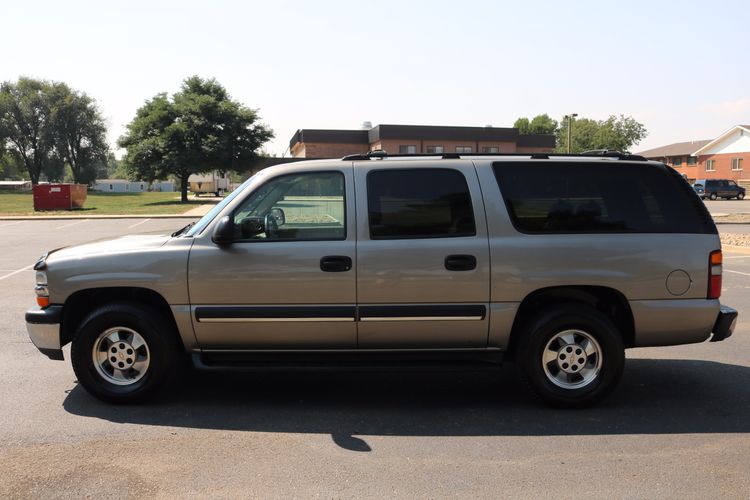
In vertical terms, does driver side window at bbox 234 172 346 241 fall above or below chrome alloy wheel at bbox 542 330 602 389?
above

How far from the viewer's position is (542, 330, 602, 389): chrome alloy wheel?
464 cm

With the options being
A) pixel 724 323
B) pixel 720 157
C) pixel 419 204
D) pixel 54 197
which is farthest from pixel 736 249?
pixel 720 157

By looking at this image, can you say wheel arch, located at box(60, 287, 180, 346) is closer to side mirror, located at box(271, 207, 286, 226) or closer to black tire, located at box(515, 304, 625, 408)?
side mirror, located at box(271, 207, 286, 226)

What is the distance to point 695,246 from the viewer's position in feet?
15.2

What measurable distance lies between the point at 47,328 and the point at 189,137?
144ft

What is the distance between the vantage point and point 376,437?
165 inches

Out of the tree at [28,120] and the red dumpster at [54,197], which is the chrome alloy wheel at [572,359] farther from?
the tree at [28,120]

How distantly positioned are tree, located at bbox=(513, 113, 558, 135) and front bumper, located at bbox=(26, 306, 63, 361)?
404ft

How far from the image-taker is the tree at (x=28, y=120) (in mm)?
79062

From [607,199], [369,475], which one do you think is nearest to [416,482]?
[369,475]

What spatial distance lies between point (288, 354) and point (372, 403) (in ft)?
2.51

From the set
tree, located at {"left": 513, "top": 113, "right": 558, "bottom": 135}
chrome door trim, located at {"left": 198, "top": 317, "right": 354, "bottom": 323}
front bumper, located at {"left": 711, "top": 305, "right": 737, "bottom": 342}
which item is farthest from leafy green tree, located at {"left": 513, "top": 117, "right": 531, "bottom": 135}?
chrome door trim, located at {"left": 198, "top": 317, "right": 354, "bottom": 323}

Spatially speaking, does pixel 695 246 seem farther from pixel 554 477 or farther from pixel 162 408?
pixel 162 408

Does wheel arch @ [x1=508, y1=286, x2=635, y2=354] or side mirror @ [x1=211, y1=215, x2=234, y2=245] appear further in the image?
wheel arch @ [x1=508, y1=286, x2=635, y2=354]
